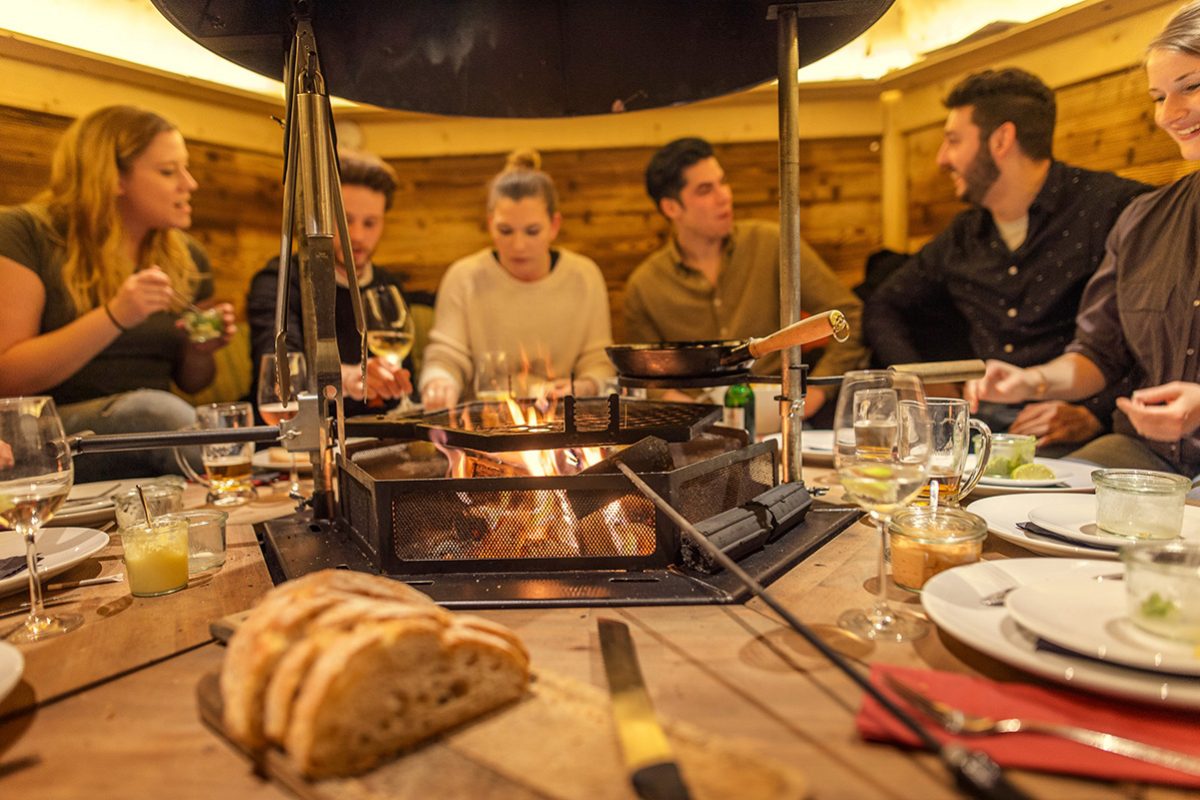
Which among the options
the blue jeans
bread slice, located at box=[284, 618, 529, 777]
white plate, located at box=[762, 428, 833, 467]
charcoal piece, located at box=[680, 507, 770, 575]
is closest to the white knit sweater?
the blue jeans

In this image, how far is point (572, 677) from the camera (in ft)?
2.92

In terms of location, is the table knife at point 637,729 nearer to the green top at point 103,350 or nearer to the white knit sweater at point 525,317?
the white knit sweater at point 525,317

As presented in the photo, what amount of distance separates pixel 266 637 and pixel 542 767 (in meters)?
0.31

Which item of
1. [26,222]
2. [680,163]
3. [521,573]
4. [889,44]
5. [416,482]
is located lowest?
[521,573]

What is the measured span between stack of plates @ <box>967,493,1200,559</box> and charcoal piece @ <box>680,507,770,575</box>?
0.38 meters

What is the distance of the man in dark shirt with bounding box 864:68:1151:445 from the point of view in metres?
3.13

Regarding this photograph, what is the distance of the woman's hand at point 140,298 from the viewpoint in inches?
126

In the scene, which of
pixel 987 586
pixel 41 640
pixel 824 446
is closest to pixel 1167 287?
pixel 824 446

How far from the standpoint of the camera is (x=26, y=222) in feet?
10.7

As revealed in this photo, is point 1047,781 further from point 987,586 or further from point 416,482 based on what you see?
point 416,482

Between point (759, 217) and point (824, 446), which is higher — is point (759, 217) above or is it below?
above

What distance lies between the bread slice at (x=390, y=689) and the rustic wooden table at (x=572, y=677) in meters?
0.08

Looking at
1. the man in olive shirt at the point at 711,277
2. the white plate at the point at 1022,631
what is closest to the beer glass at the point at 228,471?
the white plate at the point at 1022,631

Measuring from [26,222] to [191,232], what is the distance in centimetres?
90
